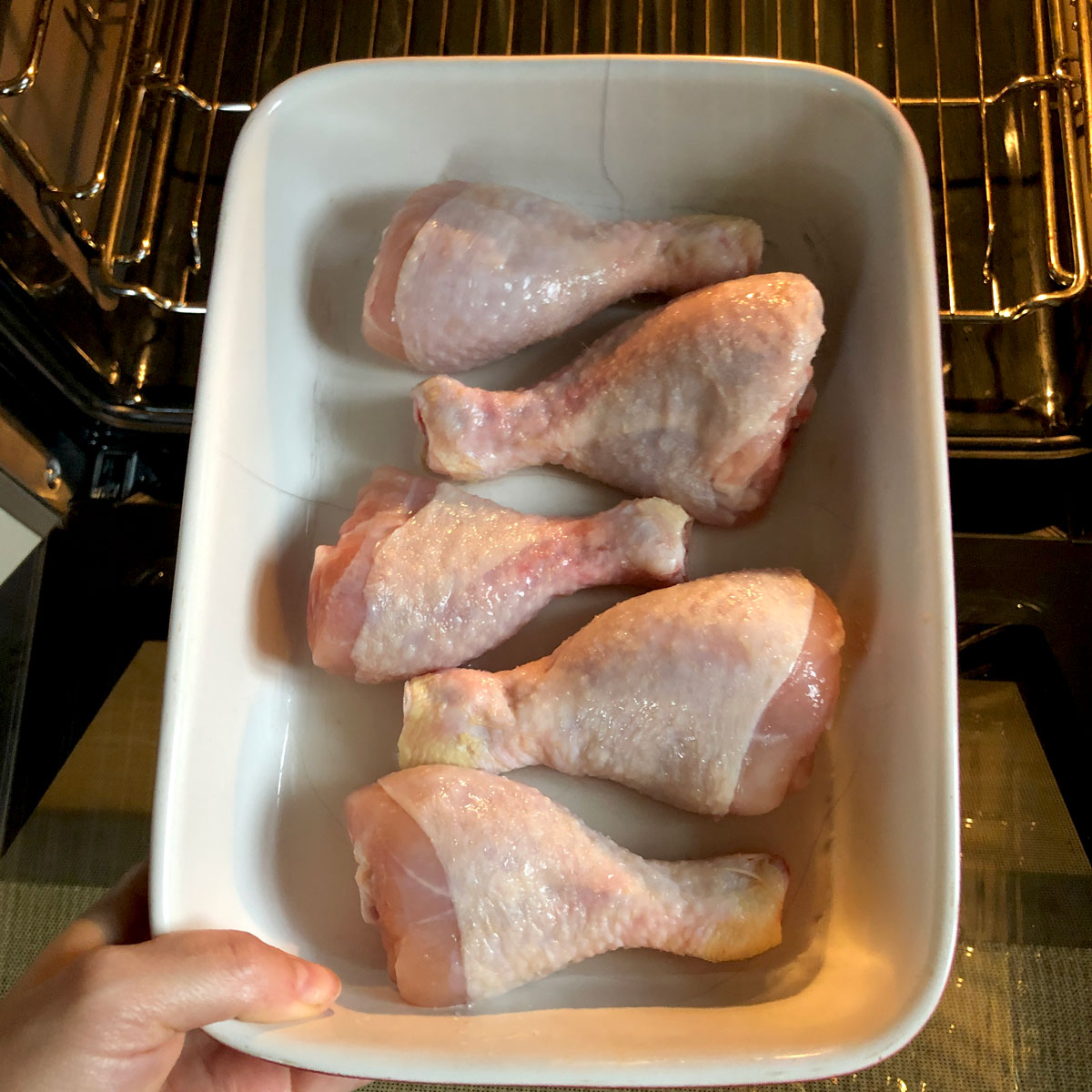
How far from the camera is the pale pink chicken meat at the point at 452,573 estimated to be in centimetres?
84

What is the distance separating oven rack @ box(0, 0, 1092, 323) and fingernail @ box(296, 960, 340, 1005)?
715 mm

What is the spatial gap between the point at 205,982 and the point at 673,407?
63 cm

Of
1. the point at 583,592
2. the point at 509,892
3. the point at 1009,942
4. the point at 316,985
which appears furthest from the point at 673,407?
the point at 1009,942

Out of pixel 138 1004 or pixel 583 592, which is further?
pixel 583 592

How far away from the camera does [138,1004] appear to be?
656 millimetres

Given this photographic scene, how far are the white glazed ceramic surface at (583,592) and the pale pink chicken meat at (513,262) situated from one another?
0.05 metres

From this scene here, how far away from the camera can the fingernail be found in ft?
2.30

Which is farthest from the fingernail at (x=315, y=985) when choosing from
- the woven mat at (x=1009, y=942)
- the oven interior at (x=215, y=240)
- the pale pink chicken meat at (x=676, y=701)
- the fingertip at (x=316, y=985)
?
the oven interior at (x=215, y=240)

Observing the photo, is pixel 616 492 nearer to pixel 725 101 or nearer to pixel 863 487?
pixel 863 487

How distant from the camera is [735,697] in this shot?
2.56 ft

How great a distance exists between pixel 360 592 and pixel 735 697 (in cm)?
36

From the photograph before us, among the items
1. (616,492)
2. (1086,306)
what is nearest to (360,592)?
(616,492)

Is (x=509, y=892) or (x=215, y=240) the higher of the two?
(x=215, y=240)

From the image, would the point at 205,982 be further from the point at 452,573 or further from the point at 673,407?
the point at 673,407
